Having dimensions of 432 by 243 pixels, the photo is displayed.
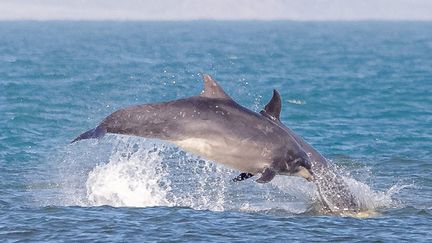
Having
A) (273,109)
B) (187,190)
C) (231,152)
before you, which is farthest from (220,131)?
(187,190)

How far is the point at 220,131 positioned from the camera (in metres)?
19.7

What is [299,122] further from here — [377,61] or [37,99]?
[377,61]

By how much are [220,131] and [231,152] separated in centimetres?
45

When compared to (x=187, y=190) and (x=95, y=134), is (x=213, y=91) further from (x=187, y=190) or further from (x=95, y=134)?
(x=187, y=190)

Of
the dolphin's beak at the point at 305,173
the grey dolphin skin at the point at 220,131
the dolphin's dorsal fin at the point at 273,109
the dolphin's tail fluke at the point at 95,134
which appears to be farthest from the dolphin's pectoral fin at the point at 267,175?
the dolphin's tail fluke at the point at 95,134

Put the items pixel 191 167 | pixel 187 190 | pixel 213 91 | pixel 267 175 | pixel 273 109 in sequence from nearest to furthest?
pixel 267 175
pixel 213 91
pixel 273 109
pixel 187 190
pixel 191 167

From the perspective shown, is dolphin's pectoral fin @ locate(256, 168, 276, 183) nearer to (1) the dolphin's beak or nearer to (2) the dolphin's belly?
(2) the dolphin's belly

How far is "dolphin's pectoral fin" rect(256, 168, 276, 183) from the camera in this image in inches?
759

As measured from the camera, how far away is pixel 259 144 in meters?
19.8

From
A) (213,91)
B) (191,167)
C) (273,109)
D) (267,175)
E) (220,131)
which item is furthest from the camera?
(191,167)

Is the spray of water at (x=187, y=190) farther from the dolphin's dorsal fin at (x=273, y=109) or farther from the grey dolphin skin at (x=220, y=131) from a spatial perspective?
the dolphin's dorsal fin at (x=273, y=109)

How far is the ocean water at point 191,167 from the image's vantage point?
19.2 meters

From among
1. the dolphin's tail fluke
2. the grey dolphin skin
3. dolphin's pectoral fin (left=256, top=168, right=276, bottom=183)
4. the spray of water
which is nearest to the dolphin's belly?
the grey dolphin skin

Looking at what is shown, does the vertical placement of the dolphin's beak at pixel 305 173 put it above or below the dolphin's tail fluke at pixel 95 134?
below
